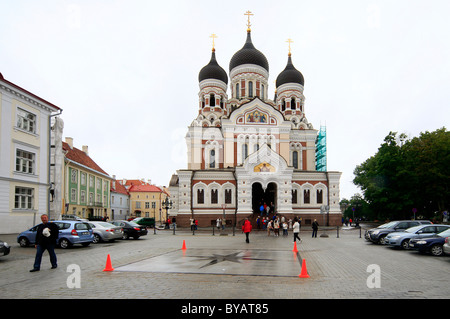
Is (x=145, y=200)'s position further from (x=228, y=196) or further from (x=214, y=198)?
(x=228, y=196)

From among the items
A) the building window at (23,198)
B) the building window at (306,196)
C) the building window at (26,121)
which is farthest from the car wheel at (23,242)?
the building window at (306,196)

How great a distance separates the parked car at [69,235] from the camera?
18188mm

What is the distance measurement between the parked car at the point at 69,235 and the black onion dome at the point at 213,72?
40622mm

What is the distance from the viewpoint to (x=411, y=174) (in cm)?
4238

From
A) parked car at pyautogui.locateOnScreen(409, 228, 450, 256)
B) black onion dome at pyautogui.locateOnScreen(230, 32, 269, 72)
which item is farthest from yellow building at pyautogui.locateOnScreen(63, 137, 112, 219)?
parked car at pyautogui.locateOnScreen(409, 228, 450, 256)

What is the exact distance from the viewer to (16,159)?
26438 millimetres

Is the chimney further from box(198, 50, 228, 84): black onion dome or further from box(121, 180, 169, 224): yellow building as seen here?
box(121, 180, 169, 224): yellow building

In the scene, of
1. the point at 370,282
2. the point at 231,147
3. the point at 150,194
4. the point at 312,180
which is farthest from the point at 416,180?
the point at 150,194

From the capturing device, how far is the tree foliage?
136ft

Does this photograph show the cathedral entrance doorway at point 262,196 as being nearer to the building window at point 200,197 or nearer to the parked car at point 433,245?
the building window at point 200,197

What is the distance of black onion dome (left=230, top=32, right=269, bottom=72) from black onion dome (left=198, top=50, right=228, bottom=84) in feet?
6.68

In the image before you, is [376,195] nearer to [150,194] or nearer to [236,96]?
[236,96]

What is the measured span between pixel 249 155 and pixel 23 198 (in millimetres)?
24186
